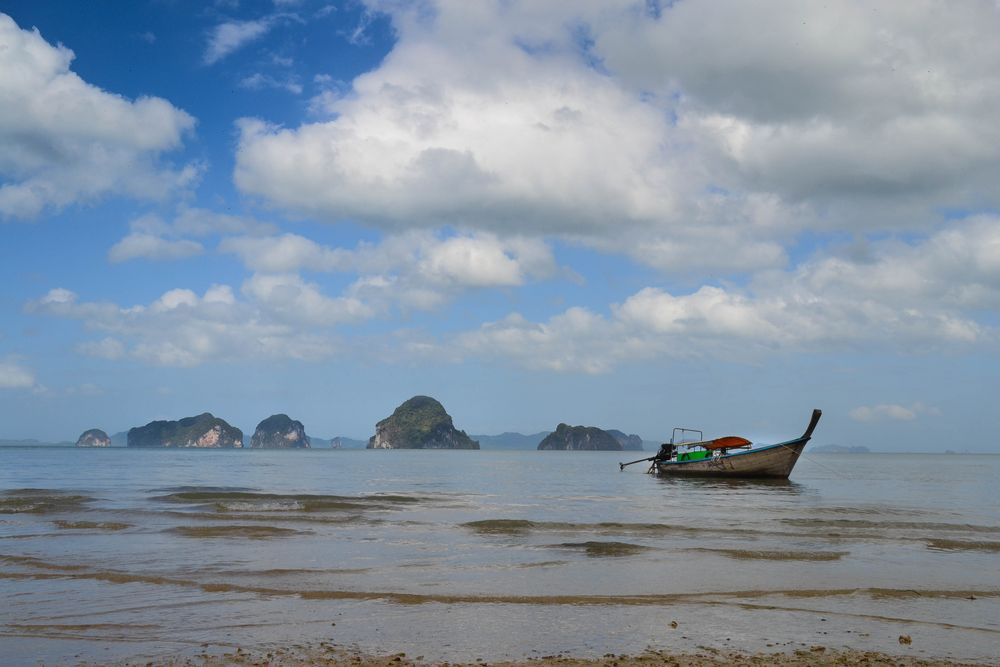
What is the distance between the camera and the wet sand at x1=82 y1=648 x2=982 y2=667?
918cm

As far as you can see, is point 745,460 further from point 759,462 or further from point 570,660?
point 570,660

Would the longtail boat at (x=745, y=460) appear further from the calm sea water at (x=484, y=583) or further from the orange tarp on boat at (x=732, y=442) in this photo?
the calm sea water at (x=484, y=583)

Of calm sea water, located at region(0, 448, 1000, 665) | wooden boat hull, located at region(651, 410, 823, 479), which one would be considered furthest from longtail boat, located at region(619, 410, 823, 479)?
calm sea water, located at region(0, 448, 1000, 665)

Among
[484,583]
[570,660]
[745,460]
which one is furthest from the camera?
[745,460]

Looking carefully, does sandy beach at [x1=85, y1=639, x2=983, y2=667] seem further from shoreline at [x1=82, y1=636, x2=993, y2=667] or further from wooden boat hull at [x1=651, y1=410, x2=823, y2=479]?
wooden boat hull at [x1=651, y1=410, x2=823, y2=479]

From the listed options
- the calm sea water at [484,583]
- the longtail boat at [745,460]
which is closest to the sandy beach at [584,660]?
the calm sea water at [484,583]

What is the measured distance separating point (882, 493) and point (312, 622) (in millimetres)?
51470

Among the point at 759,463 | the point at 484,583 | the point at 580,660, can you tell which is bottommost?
the point at 759,463

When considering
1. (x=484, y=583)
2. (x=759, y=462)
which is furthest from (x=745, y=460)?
(x=484, y=583)

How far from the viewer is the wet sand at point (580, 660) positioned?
9180 mm

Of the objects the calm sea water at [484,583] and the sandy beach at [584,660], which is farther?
the calm sea water at [484,583]

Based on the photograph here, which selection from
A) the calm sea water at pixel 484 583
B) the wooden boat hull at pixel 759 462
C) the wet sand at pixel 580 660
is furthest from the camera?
the wooden boat hull at pixel 759 462

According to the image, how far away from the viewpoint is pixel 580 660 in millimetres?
9430

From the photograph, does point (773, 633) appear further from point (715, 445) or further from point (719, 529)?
point (715, 445)
